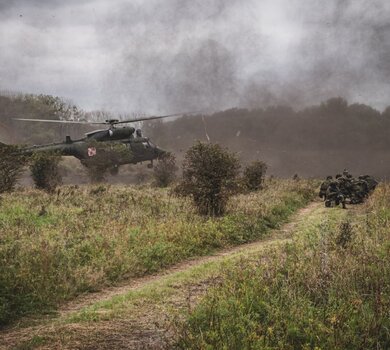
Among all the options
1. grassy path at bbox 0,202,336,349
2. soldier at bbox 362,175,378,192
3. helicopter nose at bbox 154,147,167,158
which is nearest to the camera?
grassy path at bbox 0,202,336,349

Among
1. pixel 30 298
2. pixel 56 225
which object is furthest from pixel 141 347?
pixel 56 225

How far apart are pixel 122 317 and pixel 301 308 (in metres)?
3.37

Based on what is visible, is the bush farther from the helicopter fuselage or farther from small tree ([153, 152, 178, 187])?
small tree ([153, 152, 178, 187])

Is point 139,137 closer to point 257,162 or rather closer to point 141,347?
point 257,162

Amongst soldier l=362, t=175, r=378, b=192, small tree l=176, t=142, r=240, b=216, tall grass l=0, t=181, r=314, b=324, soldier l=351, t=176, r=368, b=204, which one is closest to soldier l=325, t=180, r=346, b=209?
soldier l=351, t=176, r=368, b=204

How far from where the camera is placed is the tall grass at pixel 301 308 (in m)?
6.17

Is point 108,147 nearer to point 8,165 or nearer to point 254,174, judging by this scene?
point 254,174

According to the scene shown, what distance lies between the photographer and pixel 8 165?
1291cm

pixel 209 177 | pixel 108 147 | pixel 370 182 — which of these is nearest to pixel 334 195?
pixel 370 182

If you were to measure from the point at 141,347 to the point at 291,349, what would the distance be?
220 centimetres

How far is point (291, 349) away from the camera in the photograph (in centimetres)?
595

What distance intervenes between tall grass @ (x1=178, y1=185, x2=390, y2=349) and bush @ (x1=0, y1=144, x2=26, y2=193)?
7.15m

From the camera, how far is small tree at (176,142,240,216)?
19.7m

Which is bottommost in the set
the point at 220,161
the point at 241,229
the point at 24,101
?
the point at 241,229
